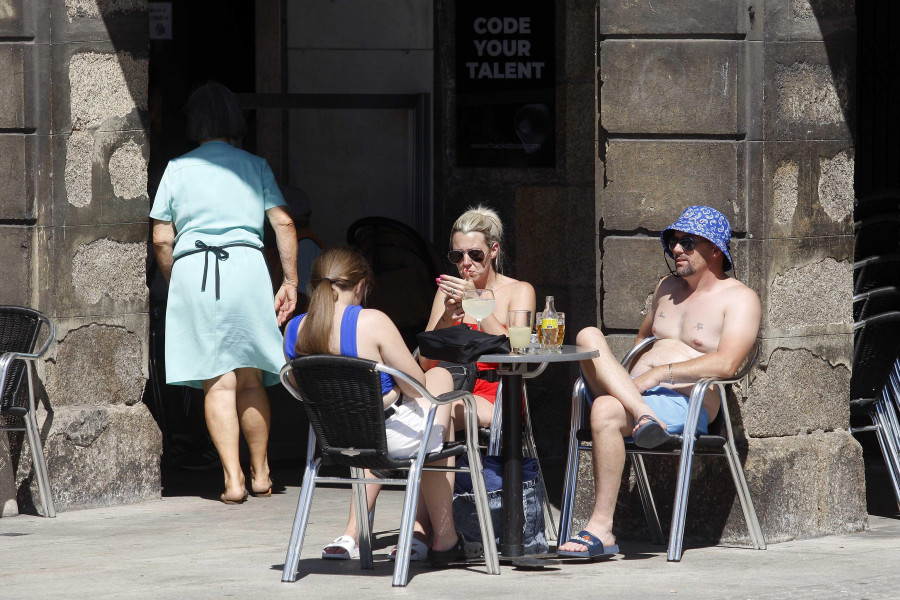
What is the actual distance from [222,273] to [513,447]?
2.00 metres

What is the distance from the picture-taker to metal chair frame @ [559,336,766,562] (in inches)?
233

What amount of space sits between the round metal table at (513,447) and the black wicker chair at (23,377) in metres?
2.20

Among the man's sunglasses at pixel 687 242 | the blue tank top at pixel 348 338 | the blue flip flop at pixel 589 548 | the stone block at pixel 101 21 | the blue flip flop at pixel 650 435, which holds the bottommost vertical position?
the blue flip flop at pixel 589 548

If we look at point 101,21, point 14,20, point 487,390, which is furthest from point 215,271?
point 487,390

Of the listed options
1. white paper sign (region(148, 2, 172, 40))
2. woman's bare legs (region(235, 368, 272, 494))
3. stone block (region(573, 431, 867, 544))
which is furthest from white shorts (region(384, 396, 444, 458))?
white paper sign (region(148, 2, 172, 40))

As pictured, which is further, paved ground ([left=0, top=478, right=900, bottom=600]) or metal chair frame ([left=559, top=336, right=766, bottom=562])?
metal chair frame ([left=559, top=336, right=766, bottom=562])

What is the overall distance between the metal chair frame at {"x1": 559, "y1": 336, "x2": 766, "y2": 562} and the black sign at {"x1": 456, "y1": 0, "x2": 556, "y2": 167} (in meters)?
2.63

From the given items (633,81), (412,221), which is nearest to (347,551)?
(633,81)

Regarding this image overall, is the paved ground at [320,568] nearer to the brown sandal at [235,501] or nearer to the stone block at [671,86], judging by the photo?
the brown sandal at [235,501]

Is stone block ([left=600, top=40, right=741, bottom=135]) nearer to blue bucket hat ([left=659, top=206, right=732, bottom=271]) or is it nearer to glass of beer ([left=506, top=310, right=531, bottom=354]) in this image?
blue bucket hat ([left=659, top=206, right=732, bottom=271])

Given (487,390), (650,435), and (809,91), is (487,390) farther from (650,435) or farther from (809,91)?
(809,91)

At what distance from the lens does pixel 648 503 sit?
6484 millimetres

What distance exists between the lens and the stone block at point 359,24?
30.3 ft

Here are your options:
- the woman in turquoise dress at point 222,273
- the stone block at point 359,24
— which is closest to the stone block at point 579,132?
the stone block at point 359,24
